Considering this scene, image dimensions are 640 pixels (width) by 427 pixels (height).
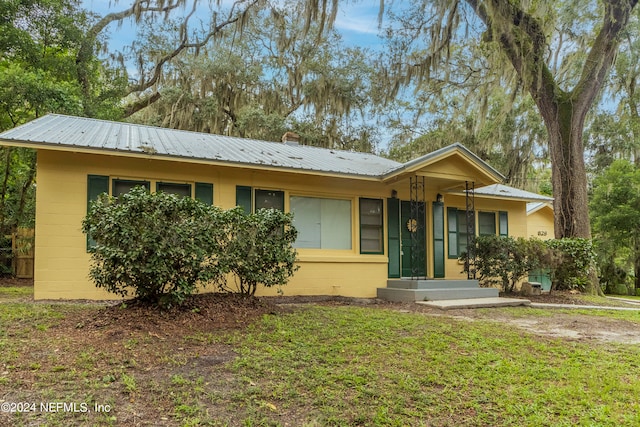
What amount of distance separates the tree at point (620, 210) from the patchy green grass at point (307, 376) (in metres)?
13.3

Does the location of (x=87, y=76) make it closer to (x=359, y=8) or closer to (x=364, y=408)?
(x=359, y=8)

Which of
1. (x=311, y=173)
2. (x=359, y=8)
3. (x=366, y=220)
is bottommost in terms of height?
(x=366, y=220)

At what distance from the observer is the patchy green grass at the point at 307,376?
3102 millimetres

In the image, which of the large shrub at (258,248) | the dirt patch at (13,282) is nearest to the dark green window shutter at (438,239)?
the large shrub at (258,248)

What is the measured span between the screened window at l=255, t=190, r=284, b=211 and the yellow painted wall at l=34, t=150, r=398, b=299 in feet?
0.37

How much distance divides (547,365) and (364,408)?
222 cm

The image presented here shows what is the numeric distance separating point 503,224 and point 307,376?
10254 mm

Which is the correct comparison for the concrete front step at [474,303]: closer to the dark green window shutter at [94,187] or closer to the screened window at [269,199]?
the screened window at [269,199]

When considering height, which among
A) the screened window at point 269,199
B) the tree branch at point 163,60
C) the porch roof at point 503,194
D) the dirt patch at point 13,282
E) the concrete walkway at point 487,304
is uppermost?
the tree branch at point 163,60

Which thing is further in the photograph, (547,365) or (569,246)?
(569,246)

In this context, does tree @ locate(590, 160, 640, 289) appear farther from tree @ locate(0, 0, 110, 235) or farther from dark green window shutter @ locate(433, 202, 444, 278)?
tree @ locate(0, 0, 110, 235)

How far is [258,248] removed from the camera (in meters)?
6.63

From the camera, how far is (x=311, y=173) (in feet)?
29.3

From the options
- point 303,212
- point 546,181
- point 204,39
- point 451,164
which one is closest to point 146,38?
point 204,39
